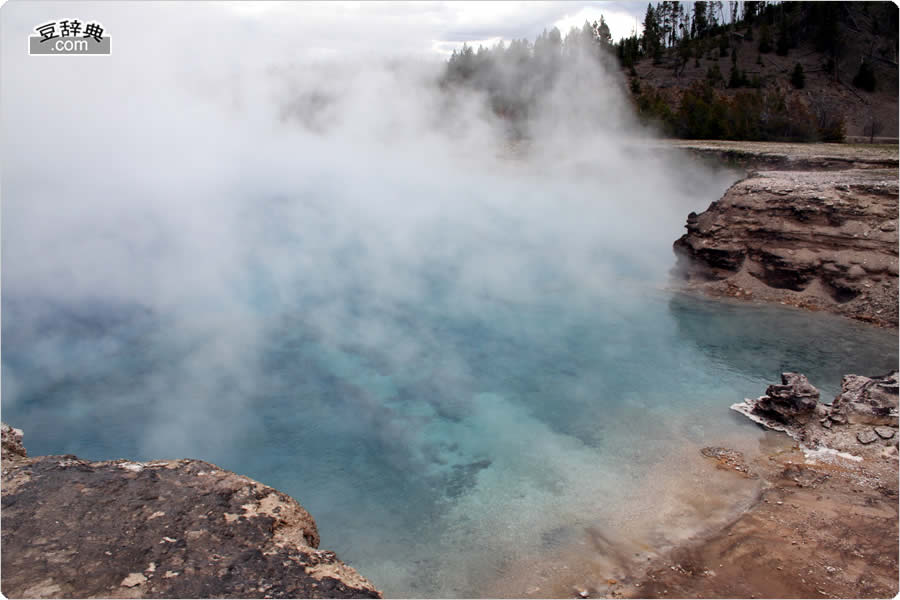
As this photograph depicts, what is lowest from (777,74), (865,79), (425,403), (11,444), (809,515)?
(809,515)

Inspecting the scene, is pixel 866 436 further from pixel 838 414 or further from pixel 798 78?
pixel 798 78

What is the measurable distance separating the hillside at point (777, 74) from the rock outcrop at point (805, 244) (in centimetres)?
1025

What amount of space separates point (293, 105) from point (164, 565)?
13.3m

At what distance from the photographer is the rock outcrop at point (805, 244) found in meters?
9.15

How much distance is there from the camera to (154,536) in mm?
2889

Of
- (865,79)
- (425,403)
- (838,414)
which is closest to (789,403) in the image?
(838,414)

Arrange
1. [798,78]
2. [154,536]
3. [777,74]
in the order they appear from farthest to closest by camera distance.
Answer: [777,74]
[798,78]
[154,536]

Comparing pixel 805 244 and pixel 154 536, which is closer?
pixel 154 536

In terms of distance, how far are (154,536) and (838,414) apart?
18.9ft

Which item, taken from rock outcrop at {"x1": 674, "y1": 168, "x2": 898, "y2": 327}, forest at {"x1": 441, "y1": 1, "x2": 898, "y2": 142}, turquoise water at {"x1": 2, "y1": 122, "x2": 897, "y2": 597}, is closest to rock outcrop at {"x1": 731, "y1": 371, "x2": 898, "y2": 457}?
turquoise water at {"x1": 2, "y1": 122, "x2": 897, "y2": 597}

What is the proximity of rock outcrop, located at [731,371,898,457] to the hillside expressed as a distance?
15202mm

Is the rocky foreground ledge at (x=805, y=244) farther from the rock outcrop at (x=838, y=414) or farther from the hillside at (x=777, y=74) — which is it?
the hillside at (x=777, y=74)

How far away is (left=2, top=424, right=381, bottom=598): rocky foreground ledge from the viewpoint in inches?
103

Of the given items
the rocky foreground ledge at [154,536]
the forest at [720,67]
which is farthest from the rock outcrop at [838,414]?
the forest at [720,67]
